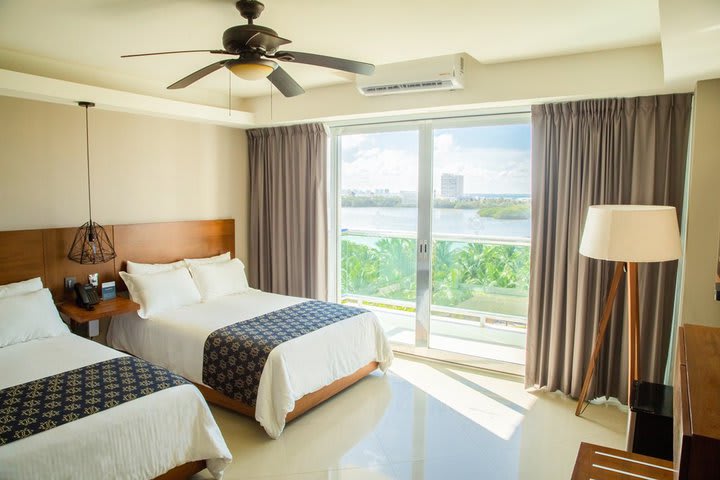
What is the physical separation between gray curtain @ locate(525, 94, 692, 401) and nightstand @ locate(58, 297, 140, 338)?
10.6ft

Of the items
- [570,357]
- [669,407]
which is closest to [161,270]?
[570,357]

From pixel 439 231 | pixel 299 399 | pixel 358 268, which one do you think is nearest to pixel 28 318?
pixel 299 399

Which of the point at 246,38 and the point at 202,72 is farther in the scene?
the point at 202,72

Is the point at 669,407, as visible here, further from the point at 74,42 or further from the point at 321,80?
the point at 74,42

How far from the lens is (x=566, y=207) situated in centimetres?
356

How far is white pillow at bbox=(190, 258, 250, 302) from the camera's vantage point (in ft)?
14.2

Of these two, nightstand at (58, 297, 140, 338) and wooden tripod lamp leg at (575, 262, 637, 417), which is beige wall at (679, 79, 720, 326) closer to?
wooden tripod lamp leg at (575, 262, 637, 417)

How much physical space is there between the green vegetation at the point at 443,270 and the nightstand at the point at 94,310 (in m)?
2.16

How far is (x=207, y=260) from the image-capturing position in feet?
15.4

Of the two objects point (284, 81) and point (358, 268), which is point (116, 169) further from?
point (358, 268)

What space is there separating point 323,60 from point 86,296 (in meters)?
2.64

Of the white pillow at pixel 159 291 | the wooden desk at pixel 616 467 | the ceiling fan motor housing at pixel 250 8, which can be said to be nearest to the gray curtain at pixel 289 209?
the white pillow at pixel 159 291

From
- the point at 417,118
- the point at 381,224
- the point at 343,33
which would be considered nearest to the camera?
the point at 343,33

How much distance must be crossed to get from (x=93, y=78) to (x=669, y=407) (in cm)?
448
